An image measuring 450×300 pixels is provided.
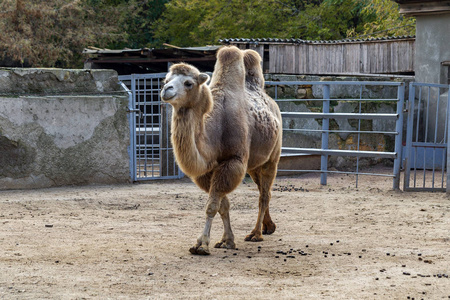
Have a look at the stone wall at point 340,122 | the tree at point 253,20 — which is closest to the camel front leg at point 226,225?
the stone wall at point 340,122

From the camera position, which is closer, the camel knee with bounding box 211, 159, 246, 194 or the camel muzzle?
the camel muzzle

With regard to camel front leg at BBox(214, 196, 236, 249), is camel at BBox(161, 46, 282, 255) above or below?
above

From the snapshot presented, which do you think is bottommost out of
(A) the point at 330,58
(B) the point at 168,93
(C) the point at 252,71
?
(B) the point at 168,93

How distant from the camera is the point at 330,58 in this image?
→ 15773 millimetres

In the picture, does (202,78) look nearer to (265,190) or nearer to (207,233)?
(207,233)

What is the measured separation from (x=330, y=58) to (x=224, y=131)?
1050 cm

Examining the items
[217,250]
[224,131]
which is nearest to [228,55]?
[224,131]

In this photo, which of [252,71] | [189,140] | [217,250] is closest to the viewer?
[189,140]

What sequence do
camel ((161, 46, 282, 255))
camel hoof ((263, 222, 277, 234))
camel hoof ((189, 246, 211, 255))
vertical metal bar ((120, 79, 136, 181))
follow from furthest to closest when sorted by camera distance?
vertical metal bar ((120, 79, 136, 181)) → camel hoof ((263, 222, 277, 234)) → camel hoof ((189, 246, 211, 255)) → camel ((161, 46, 282, 255))

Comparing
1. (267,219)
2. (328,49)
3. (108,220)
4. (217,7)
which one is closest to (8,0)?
(217,7)

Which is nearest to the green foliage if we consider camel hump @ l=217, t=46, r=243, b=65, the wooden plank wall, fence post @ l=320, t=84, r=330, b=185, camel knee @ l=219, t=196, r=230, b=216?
the wooden plank wall

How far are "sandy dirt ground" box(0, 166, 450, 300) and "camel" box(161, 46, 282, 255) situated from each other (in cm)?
51

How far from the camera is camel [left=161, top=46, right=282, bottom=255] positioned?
5250 mm

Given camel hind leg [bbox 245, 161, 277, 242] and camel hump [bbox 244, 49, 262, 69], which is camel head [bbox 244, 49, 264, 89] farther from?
camel hind leg [bbox 245, 161, 277, 242]
